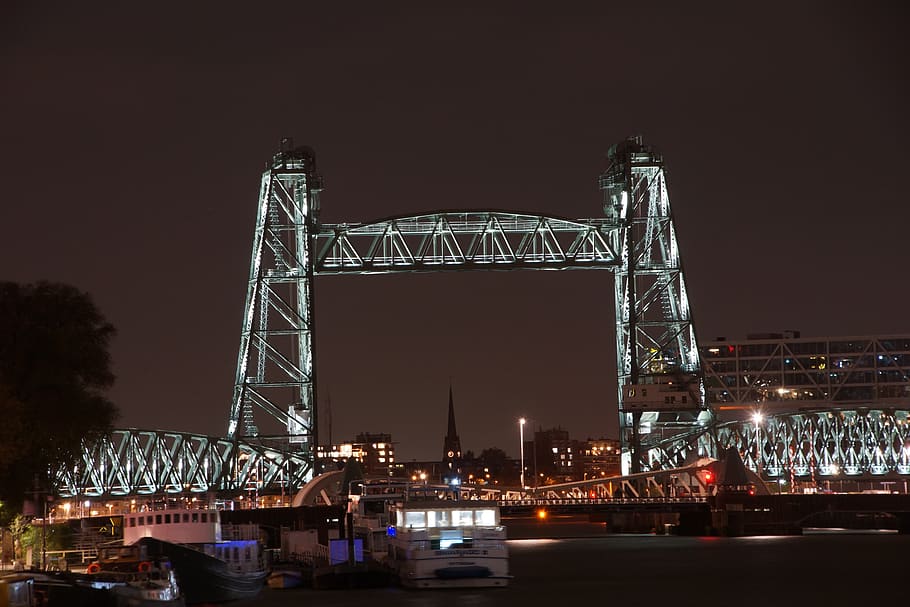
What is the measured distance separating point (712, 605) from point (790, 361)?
350 feet

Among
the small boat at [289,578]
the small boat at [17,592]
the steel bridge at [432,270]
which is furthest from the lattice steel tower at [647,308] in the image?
the small boat at [17,592]

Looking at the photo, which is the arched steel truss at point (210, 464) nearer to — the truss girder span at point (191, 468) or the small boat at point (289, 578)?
the truss girder span at point (191, 468)

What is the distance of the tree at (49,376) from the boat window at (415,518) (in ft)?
31.2

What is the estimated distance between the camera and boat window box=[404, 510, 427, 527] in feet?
160

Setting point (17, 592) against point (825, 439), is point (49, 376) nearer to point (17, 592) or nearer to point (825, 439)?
point (17, 592)

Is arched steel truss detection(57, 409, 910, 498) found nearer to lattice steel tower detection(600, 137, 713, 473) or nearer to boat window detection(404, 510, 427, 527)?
lattice steel tower detection(600, 137, 713, 473)

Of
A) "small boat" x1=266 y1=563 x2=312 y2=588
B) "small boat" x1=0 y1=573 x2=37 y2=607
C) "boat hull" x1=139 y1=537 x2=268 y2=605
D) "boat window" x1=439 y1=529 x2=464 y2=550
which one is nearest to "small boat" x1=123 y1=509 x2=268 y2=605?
"boat hull" x1=139 y1=537 x2=268 y2=605

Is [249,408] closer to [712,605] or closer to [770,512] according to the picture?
[770,512]

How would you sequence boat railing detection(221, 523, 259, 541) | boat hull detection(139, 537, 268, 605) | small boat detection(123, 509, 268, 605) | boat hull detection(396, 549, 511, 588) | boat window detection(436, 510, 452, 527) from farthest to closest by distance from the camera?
1. boat railing detection(221, 523, 259, 541)
2. boat window detection(436, 510, 452, 527)
3. boat hull detection(396, 549, 511, 588)
4. small boat detection(123, 509, 268, 605)
5. boat hull detection(139, 537, 268, 605)

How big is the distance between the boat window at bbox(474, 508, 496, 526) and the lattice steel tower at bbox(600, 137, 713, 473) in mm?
30561

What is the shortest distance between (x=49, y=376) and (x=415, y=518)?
39.6 ft

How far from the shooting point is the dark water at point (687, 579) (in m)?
45.0

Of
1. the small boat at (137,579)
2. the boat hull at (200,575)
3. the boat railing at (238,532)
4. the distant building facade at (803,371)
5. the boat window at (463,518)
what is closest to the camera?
the small boat at (137,579)

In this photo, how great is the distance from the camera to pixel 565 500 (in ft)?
290
